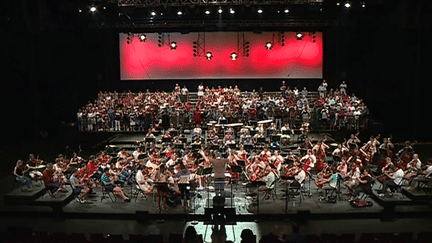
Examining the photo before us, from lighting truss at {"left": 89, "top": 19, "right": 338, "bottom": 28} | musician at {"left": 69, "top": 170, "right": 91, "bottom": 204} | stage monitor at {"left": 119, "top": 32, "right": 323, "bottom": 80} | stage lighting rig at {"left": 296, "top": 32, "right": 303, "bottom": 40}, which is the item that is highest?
lighting truss at {"left": 89, "top": 19, "right": 338, "bottom": 28}

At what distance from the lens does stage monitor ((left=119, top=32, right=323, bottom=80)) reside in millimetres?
29844

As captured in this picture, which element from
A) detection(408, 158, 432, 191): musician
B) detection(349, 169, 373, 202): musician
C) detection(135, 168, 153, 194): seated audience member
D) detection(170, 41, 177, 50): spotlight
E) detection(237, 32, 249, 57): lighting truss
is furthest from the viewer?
detection(237, 32, 249, 57): lighting truss

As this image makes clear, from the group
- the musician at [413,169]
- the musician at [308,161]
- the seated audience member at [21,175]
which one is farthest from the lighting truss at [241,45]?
the seated audience member at [21,175]

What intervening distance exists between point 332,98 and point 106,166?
13431 millimetres

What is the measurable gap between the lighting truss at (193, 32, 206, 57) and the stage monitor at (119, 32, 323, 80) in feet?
0.56

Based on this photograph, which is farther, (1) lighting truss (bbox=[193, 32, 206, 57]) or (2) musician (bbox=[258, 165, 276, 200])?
(1) lighting truss (bbox=[193, 32, 206, 57])

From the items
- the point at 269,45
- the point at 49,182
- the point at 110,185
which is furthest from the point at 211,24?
the point at 49,182

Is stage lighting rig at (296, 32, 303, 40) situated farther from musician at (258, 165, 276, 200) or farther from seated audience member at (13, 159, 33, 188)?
seated audience member at (13, 159, 33, 188)

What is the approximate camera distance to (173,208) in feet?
48.3

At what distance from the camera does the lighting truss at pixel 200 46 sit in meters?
30.1

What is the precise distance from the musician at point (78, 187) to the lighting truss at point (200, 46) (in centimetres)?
1601

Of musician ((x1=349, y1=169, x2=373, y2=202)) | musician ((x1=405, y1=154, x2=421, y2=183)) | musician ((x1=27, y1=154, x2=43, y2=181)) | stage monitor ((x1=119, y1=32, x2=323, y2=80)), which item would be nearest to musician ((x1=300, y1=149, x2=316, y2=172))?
musician ((x1=349, y1=169, x2=373, y2=202))

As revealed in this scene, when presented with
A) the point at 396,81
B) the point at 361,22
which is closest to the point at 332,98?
the point at 396,81

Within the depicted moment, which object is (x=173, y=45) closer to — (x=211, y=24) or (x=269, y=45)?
(x=211, y=24)
